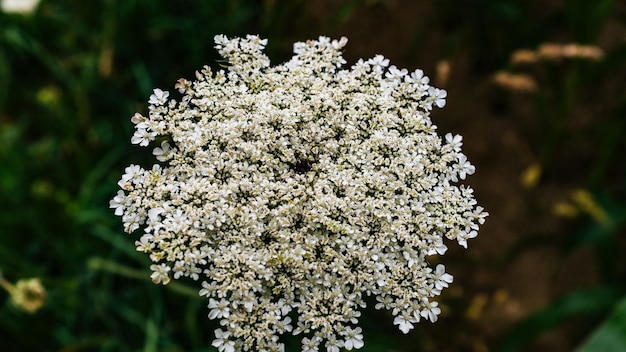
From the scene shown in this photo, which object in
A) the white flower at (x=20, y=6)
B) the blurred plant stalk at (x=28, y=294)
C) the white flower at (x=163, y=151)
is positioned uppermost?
the white flower at (x=20, y=6)

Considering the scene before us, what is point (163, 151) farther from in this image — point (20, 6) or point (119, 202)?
point (20, 6)

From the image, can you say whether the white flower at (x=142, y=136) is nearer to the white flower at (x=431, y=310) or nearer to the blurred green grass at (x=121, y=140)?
the white flower at (x=431, y=310)

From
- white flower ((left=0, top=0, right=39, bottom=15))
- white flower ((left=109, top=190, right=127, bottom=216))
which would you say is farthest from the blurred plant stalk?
white flower ((left=0, top=0, right=39, bottom=15))

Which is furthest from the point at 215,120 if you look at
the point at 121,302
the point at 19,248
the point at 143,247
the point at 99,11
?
the point at 99,11

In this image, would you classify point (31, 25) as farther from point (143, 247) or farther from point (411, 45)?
point (143, 247)

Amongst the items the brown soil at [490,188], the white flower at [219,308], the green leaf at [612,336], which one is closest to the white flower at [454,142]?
the white flower at [219,308]
